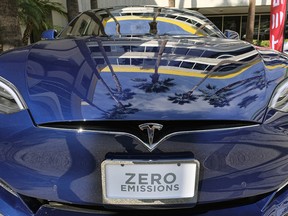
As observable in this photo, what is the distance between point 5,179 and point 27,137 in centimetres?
20

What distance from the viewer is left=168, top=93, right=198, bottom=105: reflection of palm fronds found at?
133 centimetres

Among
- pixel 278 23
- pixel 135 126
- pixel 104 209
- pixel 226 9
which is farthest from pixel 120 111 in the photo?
pixel 226 9

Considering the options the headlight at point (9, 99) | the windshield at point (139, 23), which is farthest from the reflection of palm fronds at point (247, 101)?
A: the windshield at point (139, 23)

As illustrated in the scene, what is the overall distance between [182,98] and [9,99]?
0.74 m

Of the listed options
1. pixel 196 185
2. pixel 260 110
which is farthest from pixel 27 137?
pixel 260 110

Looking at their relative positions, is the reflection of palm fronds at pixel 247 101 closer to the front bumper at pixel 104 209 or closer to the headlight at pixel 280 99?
the headlight at pixel 280 99

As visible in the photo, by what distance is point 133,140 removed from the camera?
121 centimetres

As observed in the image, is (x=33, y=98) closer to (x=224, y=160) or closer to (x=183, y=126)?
(x=183, y=126)

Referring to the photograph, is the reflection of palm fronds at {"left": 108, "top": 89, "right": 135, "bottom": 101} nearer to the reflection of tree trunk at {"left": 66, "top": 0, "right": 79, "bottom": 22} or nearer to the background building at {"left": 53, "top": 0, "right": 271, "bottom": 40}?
the reflection of tree trunk at {"left": 66, "top": 0, "right": 79, "bottom": 22}

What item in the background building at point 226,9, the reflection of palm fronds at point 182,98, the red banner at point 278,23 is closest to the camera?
the reflection of palm fronds at point 182,98

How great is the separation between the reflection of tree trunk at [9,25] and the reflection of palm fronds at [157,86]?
11.2 feet

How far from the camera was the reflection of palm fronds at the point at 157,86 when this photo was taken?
140cm

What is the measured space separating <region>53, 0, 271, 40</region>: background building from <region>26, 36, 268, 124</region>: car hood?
13.3m

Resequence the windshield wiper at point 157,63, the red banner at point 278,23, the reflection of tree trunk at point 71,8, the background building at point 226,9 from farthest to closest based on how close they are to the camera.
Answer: the background building at point 226,9 < the reflection of tree trunk at point 71,8 < the red banner at point 278,23 < the windshield wiper at point 157,63
